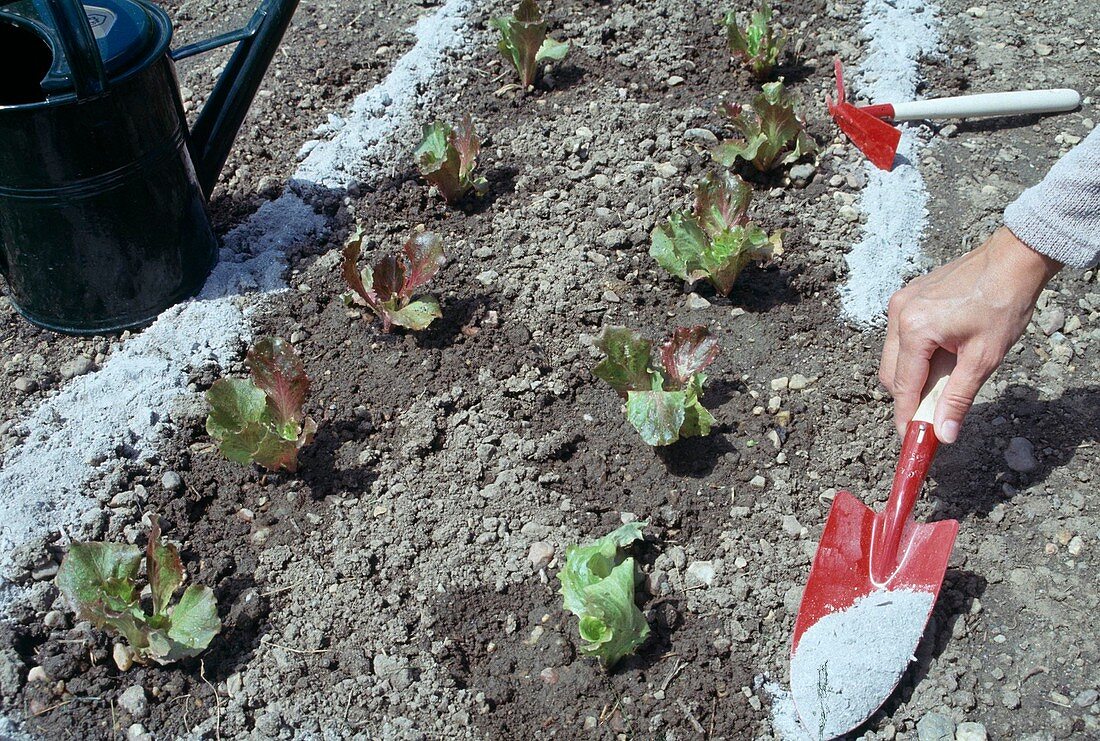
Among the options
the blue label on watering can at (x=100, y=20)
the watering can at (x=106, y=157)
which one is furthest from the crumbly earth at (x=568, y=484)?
the blue label on watering can at (x=100, y=20)

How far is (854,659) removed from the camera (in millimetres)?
2156

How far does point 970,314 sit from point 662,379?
877mm

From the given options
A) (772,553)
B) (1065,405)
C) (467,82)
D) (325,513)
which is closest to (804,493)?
(772,553)

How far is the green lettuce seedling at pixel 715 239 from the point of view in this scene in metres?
2.97

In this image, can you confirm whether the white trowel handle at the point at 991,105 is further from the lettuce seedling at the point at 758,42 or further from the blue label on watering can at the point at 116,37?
the blue label on watering can at the point at 116,37

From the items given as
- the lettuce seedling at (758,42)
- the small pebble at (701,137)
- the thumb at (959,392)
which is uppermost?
the thumb at (959,392)

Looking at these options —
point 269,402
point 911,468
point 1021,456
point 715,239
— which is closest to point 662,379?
point 715,239

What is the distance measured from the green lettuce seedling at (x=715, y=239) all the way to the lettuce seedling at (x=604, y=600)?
1028mm

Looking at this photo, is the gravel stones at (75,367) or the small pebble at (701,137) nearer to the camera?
the gravel stones at (75,367)

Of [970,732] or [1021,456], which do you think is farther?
[1021,456]

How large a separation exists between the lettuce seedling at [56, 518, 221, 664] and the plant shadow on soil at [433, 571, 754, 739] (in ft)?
1.83

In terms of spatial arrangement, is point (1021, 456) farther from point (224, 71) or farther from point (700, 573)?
point (224, 71)

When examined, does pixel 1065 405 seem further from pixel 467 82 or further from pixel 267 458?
pixel 467 82

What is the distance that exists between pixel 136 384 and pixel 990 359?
89.7 inches
